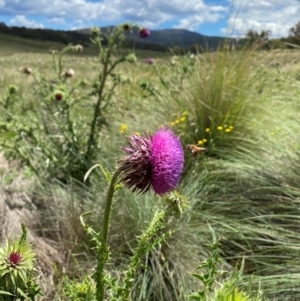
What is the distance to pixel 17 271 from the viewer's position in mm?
1472

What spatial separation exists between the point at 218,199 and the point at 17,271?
188 cm

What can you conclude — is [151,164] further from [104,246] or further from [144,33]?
[144,33]

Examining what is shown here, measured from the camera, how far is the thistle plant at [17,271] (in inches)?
57.6

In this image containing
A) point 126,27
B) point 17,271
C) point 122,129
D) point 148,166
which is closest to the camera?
point 148,166

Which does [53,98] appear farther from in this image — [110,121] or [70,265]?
[70,265]

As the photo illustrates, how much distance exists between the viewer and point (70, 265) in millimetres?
2738

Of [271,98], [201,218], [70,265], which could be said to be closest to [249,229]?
[201,218]

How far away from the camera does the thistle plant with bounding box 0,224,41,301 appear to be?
1.46m

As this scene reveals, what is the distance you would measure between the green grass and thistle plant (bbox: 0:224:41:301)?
643 mm

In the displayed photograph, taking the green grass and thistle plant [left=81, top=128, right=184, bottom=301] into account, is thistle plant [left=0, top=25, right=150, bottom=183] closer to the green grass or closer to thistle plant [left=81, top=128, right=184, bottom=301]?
the green grass

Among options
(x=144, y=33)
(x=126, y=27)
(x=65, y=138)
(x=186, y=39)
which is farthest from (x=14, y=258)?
(x=186, y=39)

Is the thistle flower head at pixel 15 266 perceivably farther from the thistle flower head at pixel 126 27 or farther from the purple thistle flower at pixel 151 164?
the thistle flower head at pixel 126 27

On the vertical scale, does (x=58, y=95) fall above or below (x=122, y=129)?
above

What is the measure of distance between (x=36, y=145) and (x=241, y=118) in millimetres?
1405
